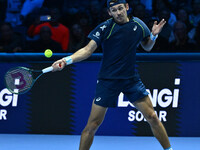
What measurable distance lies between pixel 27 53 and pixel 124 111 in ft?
5.58

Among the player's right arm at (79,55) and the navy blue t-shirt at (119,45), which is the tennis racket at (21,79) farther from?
the navy blue t-shirt at (119,45)

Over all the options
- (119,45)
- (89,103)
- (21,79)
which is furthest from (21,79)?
(89,103)

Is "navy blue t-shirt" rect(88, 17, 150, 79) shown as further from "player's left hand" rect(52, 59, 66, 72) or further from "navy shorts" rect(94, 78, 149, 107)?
"player's left hand" rect(52, 59, 66, 72)

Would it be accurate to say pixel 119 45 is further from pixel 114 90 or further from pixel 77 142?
pixel 77 142

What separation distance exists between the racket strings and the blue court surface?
1.43m

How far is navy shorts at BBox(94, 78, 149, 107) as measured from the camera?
486 centimetres

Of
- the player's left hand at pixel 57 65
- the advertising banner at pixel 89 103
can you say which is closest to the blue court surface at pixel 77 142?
the advertising banner at pixel 89 103

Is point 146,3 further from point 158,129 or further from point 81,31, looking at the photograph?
point 158,129

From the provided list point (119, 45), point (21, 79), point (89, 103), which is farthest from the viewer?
point (89, 103)

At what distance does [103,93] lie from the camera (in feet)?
16.0

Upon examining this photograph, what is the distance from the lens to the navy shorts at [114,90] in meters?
4.86

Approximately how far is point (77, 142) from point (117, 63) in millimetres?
2089

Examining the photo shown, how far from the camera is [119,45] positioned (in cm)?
482

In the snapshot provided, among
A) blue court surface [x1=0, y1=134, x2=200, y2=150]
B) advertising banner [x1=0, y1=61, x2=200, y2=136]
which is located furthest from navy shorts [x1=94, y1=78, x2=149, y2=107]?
advertising banner [x1=0, y1=61, x2=200, y2=136]
